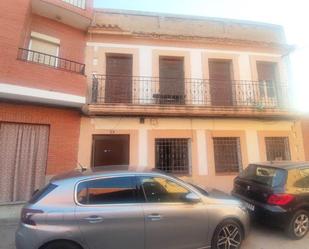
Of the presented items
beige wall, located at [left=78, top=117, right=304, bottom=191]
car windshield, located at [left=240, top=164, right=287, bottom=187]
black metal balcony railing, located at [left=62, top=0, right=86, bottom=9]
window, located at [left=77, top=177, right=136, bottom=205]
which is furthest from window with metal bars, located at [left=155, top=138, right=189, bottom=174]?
black metal balcony railing, located at [left=62, top=0, right=86, bottom=9]

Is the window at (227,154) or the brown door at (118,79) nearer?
the brown door at (118,79)

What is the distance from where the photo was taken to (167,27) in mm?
9742

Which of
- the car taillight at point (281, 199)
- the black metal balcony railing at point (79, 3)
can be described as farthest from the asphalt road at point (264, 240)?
the black metal balcony railing at point (79, 3)

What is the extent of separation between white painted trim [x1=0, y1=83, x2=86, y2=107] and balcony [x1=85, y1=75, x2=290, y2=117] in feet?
1.73

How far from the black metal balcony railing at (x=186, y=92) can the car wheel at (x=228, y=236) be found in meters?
5.22

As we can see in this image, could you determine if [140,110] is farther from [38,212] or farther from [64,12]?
[38,212]

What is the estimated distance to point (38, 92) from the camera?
666 cm

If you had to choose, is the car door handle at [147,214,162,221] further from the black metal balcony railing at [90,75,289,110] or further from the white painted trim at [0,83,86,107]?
the black metal balcony railing at [90,75,289,110]

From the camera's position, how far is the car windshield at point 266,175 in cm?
486

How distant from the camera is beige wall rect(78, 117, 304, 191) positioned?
26.5 ft

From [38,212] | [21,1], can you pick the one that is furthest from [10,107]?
[38,212]

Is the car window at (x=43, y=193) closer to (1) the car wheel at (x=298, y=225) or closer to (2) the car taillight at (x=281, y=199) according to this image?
(2) the car taillight at (x=281, y=199)

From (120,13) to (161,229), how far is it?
29.4 ft

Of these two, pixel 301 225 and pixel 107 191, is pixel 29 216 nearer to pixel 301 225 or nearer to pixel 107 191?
pixel 107 191
